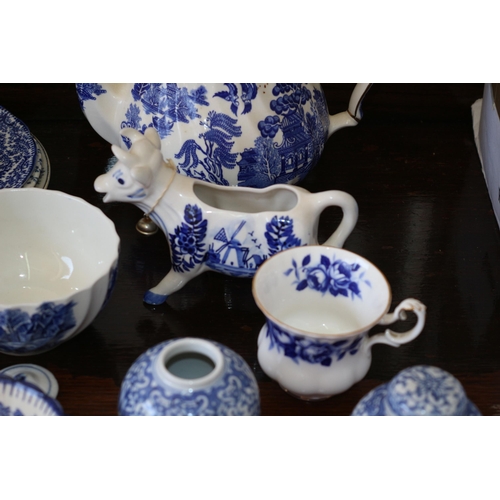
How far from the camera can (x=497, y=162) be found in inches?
35.9

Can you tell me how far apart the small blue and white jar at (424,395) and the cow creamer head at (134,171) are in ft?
1.08

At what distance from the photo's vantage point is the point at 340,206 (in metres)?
0.77

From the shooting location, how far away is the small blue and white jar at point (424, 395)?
536 mm

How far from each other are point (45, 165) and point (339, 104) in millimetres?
444

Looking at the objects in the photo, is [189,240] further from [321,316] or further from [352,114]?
[352,114]

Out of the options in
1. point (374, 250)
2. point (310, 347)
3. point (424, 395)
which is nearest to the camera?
point (424, 395)

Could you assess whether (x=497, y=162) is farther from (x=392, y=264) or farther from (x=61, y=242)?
(x=61, y=242)

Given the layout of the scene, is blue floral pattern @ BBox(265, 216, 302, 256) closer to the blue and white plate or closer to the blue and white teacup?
the blue and white teacup

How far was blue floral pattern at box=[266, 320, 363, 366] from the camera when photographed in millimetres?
635

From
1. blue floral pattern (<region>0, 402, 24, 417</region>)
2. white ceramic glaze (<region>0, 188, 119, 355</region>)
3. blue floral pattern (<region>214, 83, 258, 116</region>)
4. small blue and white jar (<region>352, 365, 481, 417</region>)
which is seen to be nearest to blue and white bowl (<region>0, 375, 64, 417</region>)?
blue floral pattern (<region>0, 402, 24, 417</region>)

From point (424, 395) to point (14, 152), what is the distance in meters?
0.60

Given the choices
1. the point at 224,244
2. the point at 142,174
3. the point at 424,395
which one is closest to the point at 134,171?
the point at 142,174

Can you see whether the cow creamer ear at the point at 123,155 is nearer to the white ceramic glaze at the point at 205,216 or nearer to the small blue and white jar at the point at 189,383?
the white ceramic glaze at the point at 205,216

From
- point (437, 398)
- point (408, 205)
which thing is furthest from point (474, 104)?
point (437, 398)
